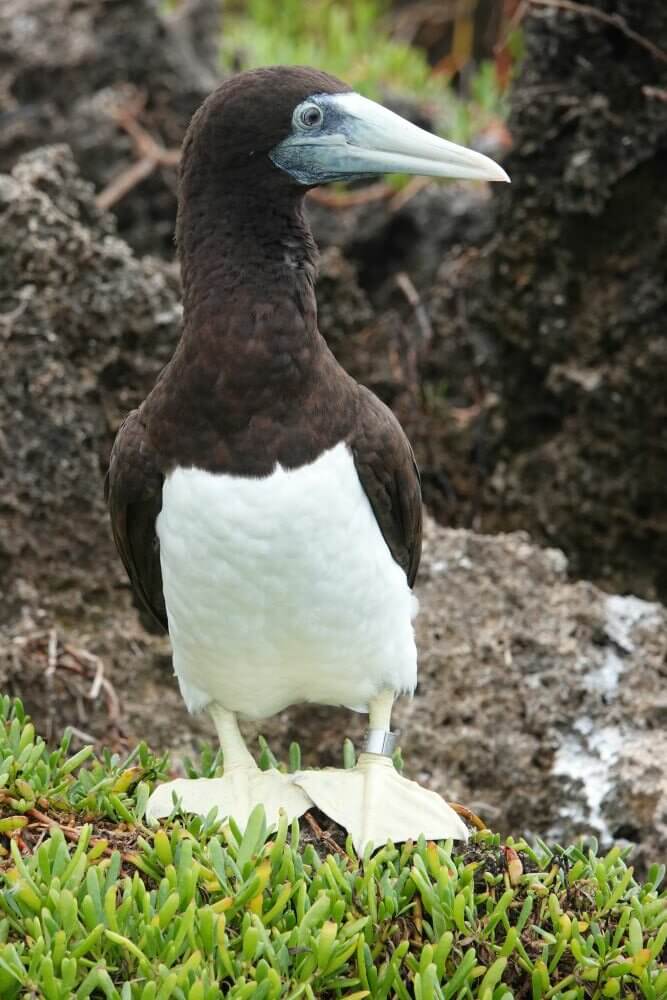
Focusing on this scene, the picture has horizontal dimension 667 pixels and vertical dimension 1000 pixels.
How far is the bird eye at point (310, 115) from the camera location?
11.2 feet

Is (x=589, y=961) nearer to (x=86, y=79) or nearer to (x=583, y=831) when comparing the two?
(x=583, y=831)

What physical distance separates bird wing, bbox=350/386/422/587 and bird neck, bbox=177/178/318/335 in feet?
0.94

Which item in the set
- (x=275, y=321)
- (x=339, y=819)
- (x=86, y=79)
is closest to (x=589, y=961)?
(x=339, y=819)

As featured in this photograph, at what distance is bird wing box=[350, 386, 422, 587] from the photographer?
359 centimetres

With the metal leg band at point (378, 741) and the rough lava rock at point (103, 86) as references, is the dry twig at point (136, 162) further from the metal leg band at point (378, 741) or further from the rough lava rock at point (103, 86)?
the metal leg band at point (378, 741)

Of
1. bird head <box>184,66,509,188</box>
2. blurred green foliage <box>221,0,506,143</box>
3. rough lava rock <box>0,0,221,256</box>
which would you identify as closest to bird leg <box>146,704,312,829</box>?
bird head <box>184,66,509,188</box>

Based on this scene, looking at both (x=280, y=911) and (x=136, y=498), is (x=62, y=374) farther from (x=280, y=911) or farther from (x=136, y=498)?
(x=280, y=911)

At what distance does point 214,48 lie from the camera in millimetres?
7535

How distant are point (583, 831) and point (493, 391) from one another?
208 cm

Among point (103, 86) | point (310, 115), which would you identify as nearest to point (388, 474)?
point (310, 115)

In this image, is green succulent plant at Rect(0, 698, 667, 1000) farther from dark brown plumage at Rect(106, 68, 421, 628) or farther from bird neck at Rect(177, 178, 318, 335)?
bird neck at Rect(177, 178, 318, 335)

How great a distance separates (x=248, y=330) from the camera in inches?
137

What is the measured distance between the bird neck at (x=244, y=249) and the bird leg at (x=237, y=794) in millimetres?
1164

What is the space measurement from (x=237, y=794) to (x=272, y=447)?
3.04 ft
